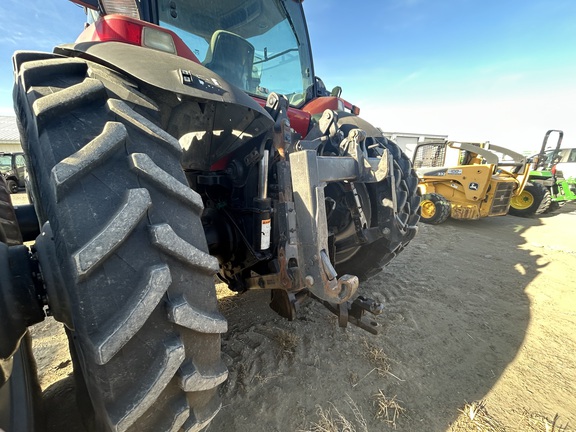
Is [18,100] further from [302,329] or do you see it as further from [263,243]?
[302,329]

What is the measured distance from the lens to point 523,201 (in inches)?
335

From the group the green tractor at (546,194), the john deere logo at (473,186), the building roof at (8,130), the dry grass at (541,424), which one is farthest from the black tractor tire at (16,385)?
the building roof at (8,130)

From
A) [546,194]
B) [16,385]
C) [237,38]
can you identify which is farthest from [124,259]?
[546,194]

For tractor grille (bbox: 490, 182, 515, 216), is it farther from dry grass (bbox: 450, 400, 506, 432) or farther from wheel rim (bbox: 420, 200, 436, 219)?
dry grass (bbox: 450, 400, 506, 432)

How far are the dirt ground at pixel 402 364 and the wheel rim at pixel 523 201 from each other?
6342 millimetres

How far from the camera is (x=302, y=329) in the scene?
224 cm

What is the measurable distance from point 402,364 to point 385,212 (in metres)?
1.09

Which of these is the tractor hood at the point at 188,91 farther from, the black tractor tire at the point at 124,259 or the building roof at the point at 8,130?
the building roof at the point at 8,130

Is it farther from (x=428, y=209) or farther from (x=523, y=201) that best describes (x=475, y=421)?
(x=523, y=201)

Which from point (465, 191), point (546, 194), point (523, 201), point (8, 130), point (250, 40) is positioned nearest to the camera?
point (250, 40)

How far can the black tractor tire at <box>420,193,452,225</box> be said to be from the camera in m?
6.48

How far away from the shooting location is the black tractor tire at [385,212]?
1.91 m

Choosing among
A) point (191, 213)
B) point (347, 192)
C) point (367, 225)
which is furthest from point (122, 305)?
point (367, 225)

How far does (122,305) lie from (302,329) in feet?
5.67
